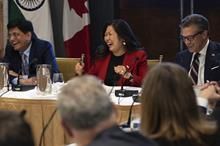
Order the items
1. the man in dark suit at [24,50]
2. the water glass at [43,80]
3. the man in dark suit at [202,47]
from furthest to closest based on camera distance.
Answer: the man in dark suit at [24,50], the man in dark suit at [202,47], the water glass at [43,80]

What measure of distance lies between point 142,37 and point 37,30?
1288 mm

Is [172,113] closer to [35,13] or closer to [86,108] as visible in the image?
[86,108]

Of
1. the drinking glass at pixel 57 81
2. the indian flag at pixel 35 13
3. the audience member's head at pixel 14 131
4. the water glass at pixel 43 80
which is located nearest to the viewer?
the audience member's head at pixel 14 131

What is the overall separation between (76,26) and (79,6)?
0.78 ft

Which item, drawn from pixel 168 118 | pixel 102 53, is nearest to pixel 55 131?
pixel 102 53

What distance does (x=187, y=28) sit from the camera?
Answer: 4172mm

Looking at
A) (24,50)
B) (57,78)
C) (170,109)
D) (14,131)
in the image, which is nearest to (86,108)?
(14,131)

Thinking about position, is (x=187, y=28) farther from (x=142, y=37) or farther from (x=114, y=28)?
(x=142, y=37)

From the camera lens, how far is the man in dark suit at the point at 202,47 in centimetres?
416

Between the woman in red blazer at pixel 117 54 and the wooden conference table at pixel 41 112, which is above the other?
the woman in red blazer at pixel 117 54

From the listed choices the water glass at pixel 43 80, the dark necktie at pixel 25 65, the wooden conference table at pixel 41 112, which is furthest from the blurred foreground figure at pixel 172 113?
the dark necktie at pixel 25 65

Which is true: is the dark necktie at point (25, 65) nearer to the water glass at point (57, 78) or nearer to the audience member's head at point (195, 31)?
the water glass at point (57, 78)

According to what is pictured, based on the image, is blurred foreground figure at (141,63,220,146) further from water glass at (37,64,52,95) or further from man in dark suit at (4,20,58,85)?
man in dark suit at (4,20,58,85)

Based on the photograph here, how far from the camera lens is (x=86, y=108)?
1720 millimetres
